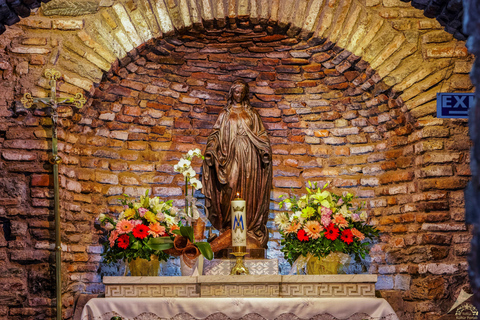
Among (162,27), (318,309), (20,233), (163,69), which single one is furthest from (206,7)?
(318,309)

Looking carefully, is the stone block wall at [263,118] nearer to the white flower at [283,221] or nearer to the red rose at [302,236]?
the white flower at [283,221]

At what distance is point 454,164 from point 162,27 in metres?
2.75

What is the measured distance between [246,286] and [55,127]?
77.1 inches

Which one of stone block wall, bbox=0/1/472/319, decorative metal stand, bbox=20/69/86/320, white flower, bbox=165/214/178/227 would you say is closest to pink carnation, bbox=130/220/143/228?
white flower, bbox=165/214/178/227

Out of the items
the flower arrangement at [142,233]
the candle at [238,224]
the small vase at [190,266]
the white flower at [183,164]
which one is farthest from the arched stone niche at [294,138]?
the candle at [238,224]

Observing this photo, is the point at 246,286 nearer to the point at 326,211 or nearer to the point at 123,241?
the point at 326,211

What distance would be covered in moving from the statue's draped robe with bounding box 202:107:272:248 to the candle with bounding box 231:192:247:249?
91 centimetres

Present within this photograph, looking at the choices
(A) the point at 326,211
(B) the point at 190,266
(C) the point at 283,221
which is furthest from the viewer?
(C) the point at 283,221

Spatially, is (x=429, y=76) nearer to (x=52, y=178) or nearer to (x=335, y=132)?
(x=335, y=132)

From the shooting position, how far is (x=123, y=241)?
176 inches

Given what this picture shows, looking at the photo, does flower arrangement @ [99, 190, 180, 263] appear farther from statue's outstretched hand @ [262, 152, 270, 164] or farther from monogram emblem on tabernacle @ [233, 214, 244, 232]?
statue's outstretched hand @ [262, 152, 270, 164]

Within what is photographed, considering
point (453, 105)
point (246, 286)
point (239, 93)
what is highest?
point (239, 93)

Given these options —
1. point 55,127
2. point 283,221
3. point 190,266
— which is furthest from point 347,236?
point 55,127

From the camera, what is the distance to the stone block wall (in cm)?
461
